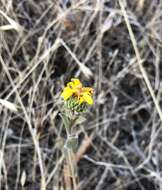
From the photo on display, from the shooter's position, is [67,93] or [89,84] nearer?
[67,93]

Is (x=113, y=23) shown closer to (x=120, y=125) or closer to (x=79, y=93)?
(x=120, y=125)

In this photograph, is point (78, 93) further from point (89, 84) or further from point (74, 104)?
point (89, 84)

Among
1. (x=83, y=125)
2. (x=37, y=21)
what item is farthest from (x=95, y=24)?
(x=83, y=125)

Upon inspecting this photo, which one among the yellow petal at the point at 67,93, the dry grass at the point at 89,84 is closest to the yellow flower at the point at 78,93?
the yellow petal at the point at 67,93

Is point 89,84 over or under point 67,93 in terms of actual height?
under

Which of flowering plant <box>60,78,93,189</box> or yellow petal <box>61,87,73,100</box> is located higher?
yellow petal <box>61,87,73,100</box>

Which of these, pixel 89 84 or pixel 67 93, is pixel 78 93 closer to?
pixel 67 93

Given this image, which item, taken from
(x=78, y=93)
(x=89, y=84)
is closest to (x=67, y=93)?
(x=78, y=93)

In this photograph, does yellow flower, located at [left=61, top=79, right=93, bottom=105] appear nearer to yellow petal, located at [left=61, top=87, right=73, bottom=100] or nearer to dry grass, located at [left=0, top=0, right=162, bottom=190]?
yellow petal, located at [left=61, top=87, right=73, bottom=100]

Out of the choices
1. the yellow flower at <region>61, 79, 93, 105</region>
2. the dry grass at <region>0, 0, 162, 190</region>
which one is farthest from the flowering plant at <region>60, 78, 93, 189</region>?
the dry grass at <region>0, 0, 162, 190</region>
